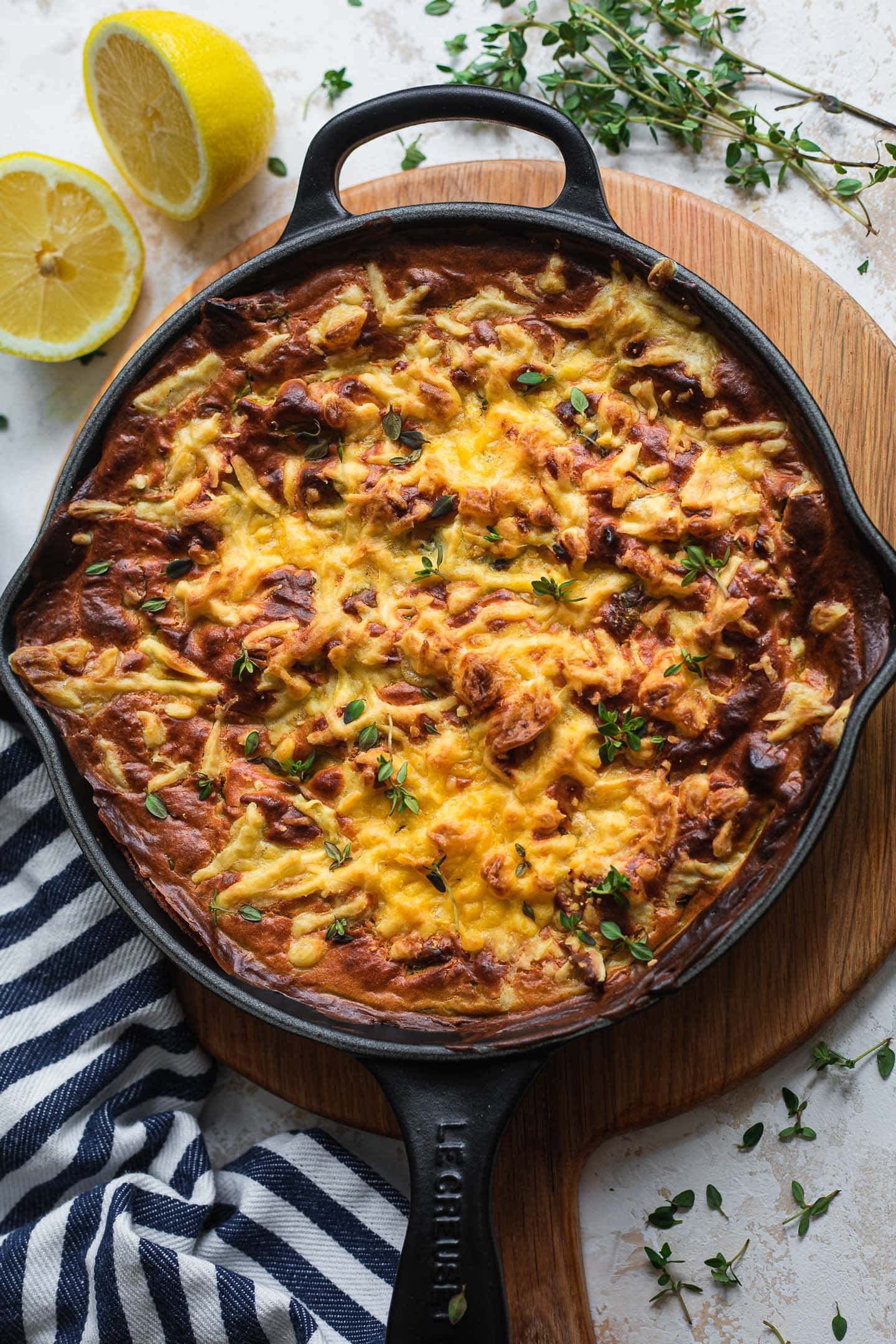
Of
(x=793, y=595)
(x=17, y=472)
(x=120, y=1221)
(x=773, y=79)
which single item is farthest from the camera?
(x=17, y=472)

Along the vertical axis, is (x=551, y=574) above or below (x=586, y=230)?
below

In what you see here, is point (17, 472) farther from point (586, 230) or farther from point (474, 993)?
point (474, 993)

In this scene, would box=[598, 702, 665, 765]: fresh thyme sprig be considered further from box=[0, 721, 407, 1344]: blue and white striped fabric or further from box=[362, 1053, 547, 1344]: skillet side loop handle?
box=[0, 721, 407, 1344]: blue and white striped fabric

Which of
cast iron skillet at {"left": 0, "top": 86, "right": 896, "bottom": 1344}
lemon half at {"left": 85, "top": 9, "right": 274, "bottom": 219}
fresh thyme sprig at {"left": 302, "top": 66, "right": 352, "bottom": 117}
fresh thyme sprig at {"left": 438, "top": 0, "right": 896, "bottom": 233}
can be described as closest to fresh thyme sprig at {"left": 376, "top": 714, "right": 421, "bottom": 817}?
cast iron skillet at {"left": 0, "top": 86, "right": 896, "bottom": 1344}

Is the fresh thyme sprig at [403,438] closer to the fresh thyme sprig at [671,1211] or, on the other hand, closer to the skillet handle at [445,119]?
the skillet handle at [445,119]

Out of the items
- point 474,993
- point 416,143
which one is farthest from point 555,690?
point 416,143

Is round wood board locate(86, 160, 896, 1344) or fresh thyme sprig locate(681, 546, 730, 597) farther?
round wood board locate(86, 160, 896, 1344)

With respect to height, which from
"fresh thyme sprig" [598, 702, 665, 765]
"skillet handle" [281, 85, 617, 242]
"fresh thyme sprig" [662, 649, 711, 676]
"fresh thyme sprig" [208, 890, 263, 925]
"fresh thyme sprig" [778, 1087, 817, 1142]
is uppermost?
"skillet handle" [281, 85, 617, 242]
